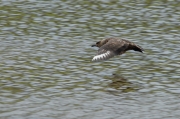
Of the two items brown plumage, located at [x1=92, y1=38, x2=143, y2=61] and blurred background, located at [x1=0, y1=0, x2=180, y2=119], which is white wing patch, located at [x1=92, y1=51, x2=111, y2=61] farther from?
blurred background, located at [x1=0, y1=0, x2=180, y2=119]

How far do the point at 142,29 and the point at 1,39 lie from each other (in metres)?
5.45

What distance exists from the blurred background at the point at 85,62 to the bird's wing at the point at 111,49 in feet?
1.54

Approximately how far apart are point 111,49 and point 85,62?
1154 millimetres

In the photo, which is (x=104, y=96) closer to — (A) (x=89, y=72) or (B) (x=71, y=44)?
(A) (x=89, y=72)

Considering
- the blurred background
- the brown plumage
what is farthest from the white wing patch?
the blurred background

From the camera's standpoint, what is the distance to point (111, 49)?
1909cm

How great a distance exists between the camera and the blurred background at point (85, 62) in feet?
50.1

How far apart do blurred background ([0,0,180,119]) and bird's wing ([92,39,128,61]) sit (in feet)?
1.54

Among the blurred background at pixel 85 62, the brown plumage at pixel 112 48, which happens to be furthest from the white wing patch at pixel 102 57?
the blurred background at pixel 85 62

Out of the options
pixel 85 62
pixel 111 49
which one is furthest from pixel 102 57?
pixel 85 62

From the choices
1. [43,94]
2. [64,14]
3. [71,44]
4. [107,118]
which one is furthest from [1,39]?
[107,118]

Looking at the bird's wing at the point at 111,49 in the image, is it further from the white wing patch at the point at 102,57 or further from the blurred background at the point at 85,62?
the blurred background at the point at 85,62

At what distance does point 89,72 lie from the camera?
1869 cm

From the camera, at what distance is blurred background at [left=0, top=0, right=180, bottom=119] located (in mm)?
15266
